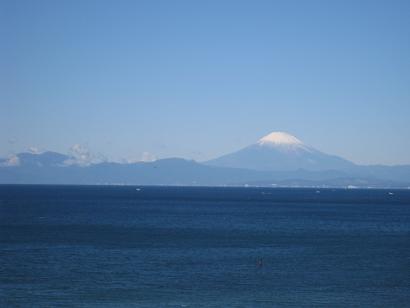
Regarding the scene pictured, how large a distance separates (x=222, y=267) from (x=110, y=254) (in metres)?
12.7

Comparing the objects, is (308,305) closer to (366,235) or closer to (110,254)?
(110,254)

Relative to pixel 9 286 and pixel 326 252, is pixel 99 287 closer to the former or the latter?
pixel 9 286

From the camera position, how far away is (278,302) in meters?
42.7

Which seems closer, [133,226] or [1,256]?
[1,256]

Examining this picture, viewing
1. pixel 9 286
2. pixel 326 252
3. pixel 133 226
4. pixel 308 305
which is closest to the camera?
pixel 308 305

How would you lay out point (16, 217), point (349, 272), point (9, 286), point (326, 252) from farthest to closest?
point (16, 217) → point (326, 252) → point (349, 272) → point (9, 286)

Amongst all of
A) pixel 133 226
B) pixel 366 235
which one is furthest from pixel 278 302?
pixel 133 226

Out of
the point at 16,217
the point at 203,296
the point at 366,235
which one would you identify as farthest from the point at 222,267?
the point at 16,217

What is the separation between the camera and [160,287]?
46.7 m

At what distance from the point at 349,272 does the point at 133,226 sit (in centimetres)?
4911

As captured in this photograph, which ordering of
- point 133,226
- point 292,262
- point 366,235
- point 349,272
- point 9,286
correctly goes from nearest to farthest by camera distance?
1. point 9,286
2. point 349,272
3. point 292,262
4. point 366,235
5. point 133,226

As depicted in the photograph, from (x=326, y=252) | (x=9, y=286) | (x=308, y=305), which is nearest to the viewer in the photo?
(x=308, y=305)

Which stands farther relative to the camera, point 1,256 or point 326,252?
point 326,252

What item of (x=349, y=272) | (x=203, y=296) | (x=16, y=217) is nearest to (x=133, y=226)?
(x=16, y=217)
